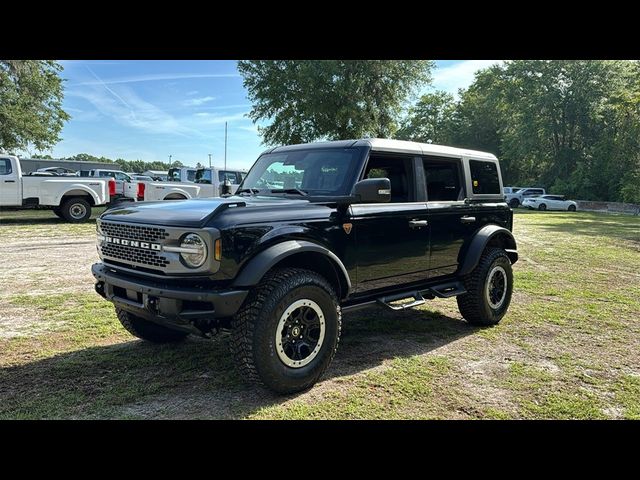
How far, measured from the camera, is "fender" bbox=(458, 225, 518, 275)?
5.16 m

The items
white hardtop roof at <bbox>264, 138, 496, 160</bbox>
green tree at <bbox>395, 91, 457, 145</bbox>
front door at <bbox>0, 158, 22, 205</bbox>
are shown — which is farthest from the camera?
green tree at <bbox>395, 91, 457, 145</bbox>

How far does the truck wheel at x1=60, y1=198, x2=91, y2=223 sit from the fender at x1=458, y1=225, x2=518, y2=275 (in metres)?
14.5

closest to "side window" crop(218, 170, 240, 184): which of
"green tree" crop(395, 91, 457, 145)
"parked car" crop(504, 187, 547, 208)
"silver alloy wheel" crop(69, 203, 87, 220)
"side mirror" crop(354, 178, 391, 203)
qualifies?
"silver alloy wheel" crop(69, 203, 87, 220)

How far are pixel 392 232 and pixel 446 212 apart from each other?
3.08ft

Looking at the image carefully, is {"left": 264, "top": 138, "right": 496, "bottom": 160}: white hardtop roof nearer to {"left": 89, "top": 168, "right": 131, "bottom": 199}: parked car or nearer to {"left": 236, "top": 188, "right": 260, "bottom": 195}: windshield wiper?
{"left": 236, "top": 188, "right": 260, "bottom": 195}: windshield wiper

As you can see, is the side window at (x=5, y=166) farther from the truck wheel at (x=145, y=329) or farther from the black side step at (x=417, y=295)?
the black side step at (x=417, y=295)

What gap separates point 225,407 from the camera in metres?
3.37

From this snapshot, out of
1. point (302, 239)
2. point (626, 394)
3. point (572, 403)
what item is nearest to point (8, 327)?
point (302, 239)

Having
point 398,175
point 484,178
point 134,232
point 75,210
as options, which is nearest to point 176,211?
point 134,232

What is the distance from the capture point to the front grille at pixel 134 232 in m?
3.40

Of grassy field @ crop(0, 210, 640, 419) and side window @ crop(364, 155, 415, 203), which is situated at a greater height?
side window @ crop(364, 155, 415, 203)

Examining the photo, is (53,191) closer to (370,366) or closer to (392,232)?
(392,232)

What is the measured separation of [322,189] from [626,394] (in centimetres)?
300
